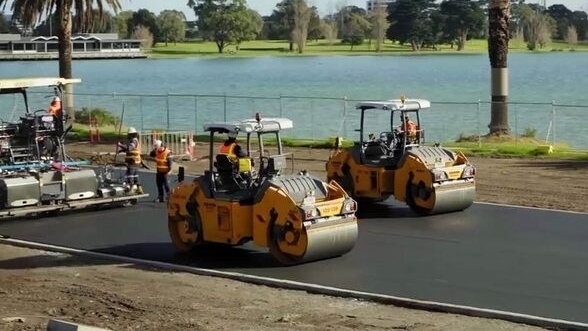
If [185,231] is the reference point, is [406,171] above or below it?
above

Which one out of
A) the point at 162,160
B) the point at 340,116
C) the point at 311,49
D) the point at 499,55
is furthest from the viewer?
the point at 311,49

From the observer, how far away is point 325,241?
1753 cm

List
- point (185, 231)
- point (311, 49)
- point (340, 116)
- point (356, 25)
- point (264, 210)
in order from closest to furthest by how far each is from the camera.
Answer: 1. point (264, 210)
2. point (185, 231)
3. point (340, 116)
4. point (311, 49)
5. point (356, 25)

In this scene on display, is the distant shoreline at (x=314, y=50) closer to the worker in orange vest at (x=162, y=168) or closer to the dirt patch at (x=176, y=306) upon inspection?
the worker in orange vest at (x=162, y=168)

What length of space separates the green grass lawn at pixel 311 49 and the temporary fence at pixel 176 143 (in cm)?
11328

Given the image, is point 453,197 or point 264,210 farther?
point 453,197

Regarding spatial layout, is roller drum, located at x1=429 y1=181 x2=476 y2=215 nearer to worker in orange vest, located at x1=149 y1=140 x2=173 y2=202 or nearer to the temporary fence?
worker in orange vest, located at x1=149 y1=140 x2=173 y2=202

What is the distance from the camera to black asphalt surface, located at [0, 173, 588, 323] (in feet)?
51.2

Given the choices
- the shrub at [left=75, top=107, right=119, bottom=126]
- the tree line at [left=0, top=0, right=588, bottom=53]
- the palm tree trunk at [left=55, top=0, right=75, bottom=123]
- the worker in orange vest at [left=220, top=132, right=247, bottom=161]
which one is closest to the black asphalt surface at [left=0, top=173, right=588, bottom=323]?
the worker in orange vest at [left=220, top=132, right=247, bottom=161]

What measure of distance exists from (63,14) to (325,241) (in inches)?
1165

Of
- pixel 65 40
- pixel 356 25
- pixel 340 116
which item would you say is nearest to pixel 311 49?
pixel 356 25

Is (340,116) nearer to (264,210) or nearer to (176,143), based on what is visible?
(176,143)

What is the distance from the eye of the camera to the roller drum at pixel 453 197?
22.0m

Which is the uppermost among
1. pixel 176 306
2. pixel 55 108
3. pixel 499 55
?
pixel 499 55
